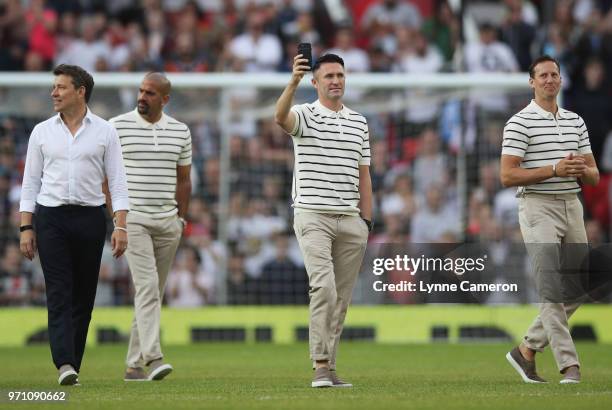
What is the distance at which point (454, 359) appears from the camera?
45.2 feet

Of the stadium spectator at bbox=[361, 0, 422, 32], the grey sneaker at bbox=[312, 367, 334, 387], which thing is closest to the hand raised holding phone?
the grey sneaker at bbox=[312, 367, 334, 387]

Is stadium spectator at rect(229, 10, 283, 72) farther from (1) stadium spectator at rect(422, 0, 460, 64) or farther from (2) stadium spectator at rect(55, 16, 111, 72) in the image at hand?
(1) stadium spectator at rect(422, 0, 460, 64)

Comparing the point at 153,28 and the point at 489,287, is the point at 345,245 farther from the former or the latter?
the point at 153,28

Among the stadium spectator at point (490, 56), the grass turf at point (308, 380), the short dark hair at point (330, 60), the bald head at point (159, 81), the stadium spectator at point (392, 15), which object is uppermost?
the stadium spectator at point (392, 15)

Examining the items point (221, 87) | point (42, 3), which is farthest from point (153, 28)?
point (221, 87)

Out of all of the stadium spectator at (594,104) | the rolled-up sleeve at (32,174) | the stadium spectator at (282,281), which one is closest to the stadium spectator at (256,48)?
the stadium spectator at (282,281)

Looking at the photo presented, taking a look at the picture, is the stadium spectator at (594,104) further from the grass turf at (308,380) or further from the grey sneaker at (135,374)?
the grey sneaker at (135,374)

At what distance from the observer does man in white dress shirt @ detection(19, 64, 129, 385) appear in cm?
1009

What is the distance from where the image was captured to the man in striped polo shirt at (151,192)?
11500 millimetres

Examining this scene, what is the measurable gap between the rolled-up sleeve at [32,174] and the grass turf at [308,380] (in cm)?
139

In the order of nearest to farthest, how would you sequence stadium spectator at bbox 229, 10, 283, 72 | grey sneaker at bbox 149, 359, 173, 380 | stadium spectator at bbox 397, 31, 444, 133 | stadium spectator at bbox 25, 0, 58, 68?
grey sneaker at bbox 149, 359, 173, 380 → stadium spectator at bbox 397, 31, 444, 133 → stadium spectator at bbox 229, 10, 283, 72 → stadium spectator at bbox 25, 0, 58, 68

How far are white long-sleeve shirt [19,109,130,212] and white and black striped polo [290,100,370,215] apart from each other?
1.37 metres

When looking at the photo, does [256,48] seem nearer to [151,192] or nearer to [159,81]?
[159,81]

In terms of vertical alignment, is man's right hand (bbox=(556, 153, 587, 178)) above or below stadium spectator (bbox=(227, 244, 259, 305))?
above
